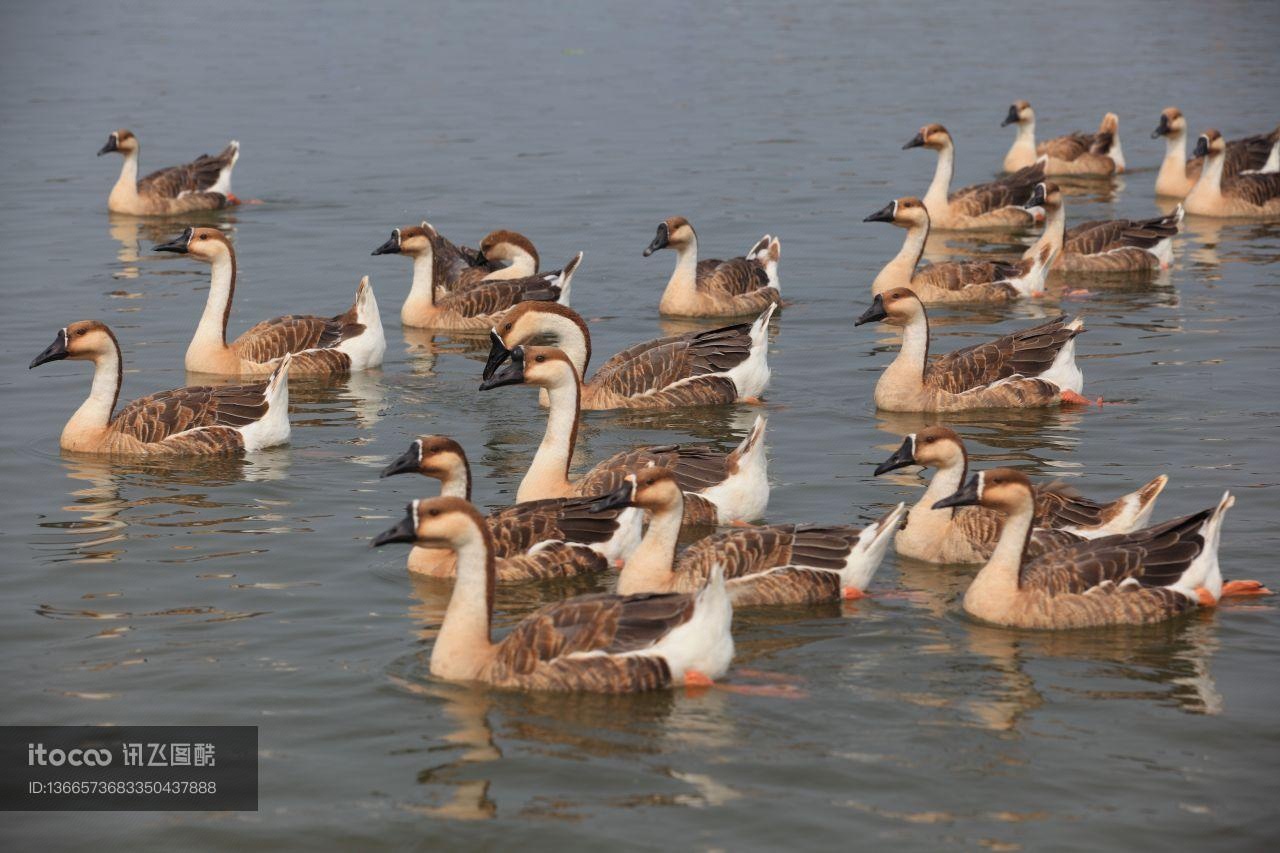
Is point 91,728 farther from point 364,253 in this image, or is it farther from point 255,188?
point 255,188

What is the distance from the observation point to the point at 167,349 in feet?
70.2

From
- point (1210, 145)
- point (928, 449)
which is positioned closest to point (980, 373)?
point (928, 449)

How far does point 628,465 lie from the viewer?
48.1 ft

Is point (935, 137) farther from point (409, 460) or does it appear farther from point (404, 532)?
point (404, 532)

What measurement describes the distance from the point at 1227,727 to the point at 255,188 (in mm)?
23921

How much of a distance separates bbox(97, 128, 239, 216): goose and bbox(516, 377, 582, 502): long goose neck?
51.6 ft

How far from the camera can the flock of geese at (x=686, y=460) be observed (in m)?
11.4

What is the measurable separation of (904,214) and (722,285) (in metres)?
2.50

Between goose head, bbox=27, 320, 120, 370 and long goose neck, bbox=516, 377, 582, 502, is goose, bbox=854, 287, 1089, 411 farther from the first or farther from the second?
goose head, bbox=27, 320, 120, 370

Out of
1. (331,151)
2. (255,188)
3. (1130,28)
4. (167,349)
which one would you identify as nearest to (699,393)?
(167,349)

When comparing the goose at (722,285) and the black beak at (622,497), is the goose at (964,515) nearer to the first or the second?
the black beak at (622,497)

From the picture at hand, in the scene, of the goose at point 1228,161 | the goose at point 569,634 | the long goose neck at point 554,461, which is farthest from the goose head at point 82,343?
the goose at point 1228,161

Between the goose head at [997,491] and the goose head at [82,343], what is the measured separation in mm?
8455
